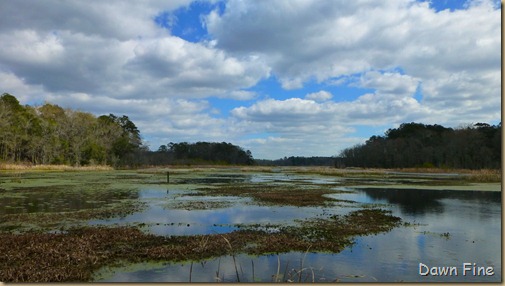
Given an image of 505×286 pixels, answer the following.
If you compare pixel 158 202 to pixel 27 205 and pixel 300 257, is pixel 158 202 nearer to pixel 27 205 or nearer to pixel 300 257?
→ pixel 27 205

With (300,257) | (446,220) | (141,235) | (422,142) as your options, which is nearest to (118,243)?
(141,235)

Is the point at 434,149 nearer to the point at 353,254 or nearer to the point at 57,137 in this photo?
the point at 57,137

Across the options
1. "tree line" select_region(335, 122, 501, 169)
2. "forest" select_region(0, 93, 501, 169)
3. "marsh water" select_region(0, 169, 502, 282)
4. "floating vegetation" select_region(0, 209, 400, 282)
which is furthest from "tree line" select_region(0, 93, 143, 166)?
"tree line" select_region(335, 122, 501, 169)

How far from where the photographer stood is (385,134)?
6575 inches

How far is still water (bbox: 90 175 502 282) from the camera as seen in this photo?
31.4 feet

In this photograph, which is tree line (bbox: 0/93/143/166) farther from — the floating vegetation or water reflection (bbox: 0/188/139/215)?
the floating vegetation

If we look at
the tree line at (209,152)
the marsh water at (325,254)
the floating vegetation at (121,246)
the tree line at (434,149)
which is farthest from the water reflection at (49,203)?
the tree line at (209,152)

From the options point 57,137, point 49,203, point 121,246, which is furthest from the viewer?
point 57,137

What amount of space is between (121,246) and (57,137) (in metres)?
85.2

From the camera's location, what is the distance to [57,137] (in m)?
87.4

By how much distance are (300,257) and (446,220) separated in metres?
10.6

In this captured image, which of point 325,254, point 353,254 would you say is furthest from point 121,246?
point 353,254

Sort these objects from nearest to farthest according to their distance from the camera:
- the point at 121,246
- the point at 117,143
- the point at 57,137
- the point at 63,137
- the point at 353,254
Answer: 1. the point at 353,254
2. the point at 121,246
3. the point at 57,137
4. the point at 63,137
5. the point at 117,143

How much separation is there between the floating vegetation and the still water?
634 mm
